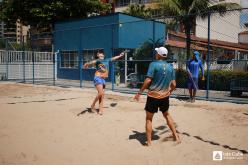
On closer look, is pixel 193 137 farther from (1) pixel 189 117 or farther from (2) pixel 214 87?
(2) pixel 214 87

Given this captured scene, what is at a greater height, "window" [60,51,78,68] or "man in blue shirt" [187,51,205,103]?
"window" [60,51,78,68]

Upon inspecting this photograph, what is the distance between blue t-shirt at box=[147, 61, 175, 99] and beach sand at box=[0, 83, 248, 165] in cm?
94

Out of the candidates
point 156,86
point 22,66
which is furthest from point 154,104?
point 22,66

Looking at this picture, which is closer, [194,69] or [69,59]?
[194,69]

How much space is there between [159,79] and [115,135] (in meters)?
1.61

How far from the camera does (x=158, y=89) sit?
18.0 ft

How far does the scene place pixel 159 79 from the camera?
217 inches

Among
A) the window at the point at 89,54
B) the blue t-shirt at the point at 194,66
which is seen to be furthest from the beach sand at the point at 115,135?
the window at the point at 89,54

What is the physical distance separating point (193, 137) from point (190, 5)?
1765 cm

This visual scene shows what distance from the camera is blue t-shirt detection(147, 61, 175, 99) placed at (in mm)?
5492

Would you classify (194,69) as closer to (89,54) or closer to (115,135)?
(115,135)

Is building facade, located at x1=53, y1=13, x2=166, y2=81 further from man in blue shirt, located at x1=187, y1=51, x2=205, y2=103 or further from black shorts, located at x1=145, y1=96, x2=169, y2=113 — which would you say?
black shorts, located at x1=145, y1=96, x2=169, y2=113

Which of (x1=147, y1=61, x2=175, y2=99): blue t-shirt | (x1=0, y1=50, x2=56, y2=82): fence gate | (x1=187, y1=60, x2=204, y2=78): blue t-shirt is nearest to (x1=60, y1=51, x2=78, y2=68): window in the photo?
(x1=0, y1=50, x2=56, y2=82): fence gate

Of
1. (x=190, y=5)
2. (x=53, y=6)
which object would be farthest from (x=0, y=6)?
(x=190, y=5)
